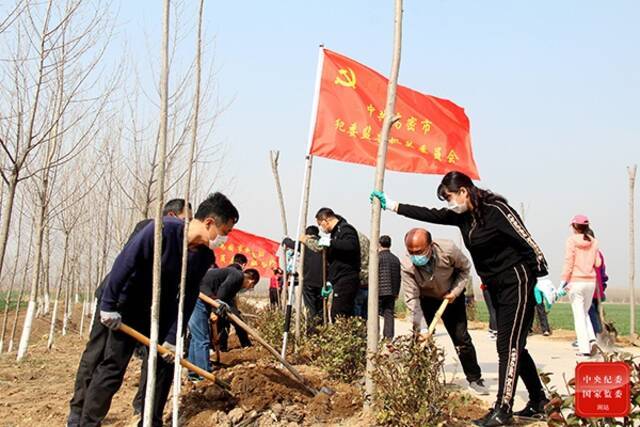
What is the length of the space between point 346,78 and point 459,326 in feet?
9.48

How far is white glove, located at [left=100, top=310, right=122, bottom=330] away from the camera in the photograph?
432cm

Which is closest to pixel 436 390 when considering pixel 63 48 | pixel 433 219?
pixel 433 219

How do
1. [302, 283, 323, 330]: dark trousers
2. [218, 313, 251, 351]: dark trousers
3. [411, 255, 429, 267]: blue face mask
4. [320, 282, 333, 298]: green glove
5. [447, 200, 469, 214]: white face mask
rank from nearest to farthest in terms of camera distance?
[447, 200, 469, 214]: white face mask
[411, 255, 429, 267]: blue face mask
[320, 282, 333, 298]: green glove
[218, 313, 251, 351]: dark trousers
[302, 283, 323, 330]: dark trousers

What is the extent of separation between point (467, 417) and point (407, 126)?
3.76 metres

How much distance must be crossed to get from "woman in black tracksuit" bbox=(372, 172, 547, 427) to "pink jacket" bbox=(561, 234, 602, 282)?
415cm

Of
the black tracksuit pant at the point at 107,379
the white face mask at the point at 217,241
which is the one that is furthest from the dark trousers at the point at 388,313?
the black tracksuit pant at the point at 107,379

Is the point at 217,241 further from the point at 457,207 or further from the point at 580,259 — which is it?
the point at 580,259

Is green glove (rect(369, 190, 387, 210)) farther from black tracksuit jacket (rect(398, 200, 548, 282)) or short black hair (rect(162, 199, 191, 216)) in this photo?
short black hair (rect(162, 199, 191, 216))

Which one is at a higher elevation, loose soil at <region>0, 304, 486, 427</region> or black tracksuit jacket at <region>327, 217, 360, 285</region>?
black tracksuit jacket at <region>327, 217, 360, 285</region>

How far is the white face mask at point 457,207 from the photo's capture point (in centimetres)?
491

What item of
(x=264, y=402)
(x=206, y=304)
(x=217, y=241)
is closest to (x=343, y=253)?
(x=206, y=304)

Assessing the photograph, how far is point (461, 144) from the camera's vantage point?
325 inches

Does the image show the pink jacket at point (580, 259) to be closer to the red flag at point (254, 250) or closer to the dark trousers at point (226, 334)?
the dark trousers at point (226, 334)

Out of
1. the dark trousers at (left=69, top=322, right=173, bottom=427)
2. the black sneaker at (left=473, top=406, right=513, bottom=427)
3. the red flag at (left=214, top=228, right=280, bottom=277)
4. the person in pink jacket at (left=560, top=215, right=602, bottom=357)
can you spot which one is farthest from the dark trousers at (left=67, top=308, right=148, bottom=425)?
the red flag at (left=214, top=228, right=280, bottom=277)
